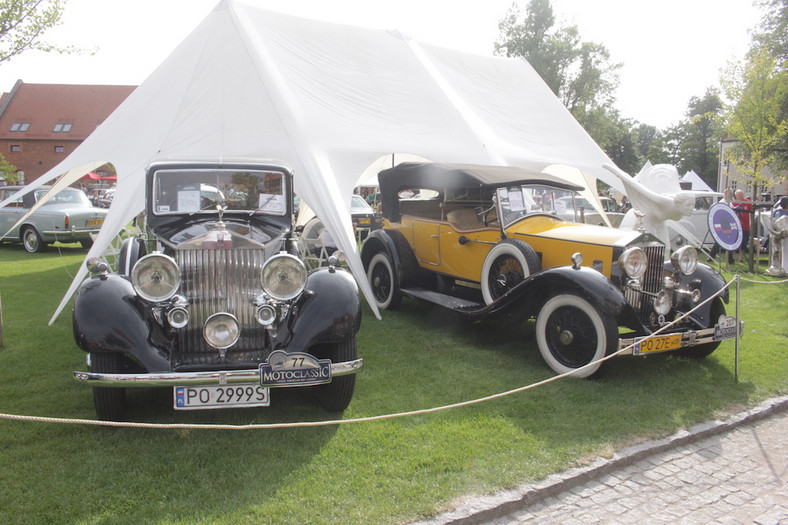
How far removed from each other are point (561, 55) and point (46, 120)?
135 feet

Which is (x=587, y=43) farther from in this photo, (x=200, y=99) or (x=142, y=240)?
(x=142, y=240)

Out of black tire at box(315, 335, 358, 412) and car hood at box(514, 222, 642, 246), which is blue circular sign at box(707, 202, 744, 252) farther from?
black tire at box(315, 335, 358, 412)

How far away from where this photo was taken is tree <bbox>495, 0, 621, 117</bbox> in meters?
36.1

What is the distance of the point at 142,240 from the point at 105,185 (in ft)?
124

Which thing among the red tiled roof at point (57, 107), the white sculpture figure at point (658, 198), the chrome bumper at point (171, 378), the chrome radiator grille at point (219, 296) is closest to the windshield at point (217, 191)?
the chrome radiator grille at point (219, 296)

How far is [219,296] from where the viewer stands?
12.8ft

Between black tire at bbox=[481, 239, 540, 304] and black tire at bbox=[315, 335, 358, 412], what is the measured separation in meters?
2.38

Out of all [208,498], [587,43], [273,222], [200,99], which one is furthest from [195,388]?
[587,43]

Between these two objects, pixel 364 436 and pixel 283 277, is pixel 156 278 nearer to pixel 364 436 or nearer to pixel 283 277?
pixel 283 277

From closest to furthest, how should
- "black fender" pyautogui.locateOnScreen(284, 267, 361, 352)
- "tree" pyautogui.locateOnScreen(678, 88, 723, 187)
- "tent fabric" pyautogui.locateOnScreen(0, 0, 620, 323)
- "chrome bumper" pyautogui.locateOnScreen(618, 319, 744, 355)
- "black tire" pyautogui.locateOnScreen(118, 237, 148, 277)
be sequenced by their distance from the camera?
"black fender" pyautogui.locateOnScreen(284, 267, 361, 352) < "chrome bumper" pyautogui.locateOnScreen(618, 319, 744, 355) < "black tire" pyautogui.locateOnScreen(118, 237, 148, 277) < "tent fabric" pyautogui.locateOnScreen(0, 0, 620, 323) < "tree" pyautogui.locateOnScreen(678, 88, 723, 187)

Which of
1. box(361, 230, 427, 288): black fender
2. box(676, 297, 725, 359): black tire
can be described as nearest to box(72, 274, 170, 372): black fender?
box(361, 230, 427, 288): black fender

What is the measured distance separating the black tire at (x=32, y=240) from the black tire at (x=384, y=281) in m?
10.0

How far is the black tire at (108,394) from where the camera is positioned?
3486 millimetres

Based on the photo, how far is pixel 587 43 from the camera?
3691 centimetres
